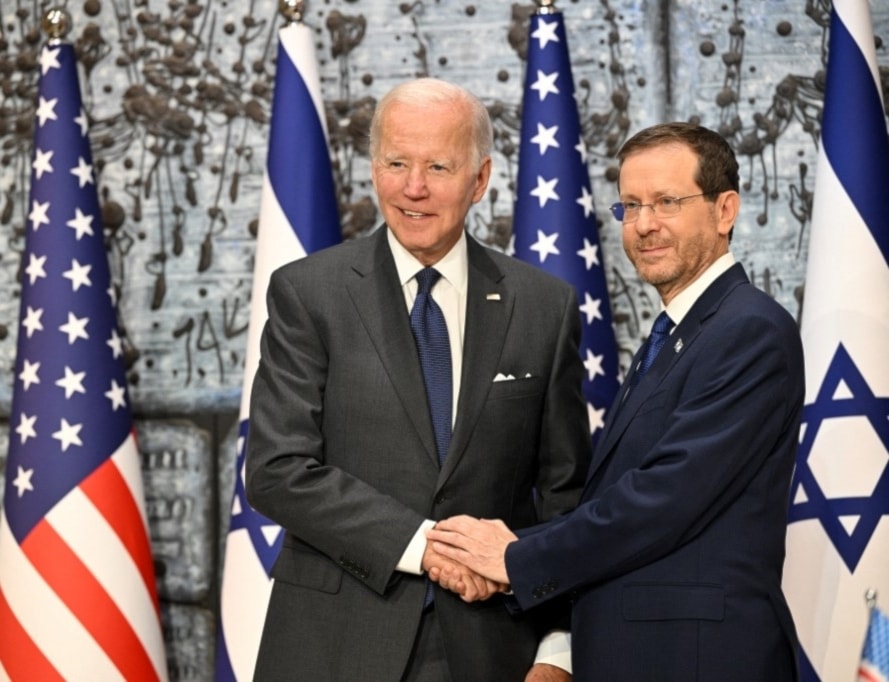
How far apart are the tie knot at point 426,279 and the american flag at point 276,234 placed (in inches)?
55.3

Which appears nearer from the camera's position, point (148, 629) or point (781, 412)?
point (781, 412)

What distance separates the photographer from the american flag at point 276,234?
3723mm

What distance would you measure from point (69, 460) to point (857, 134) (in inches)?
101

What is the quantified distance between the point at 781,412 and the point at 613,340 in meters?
1.76

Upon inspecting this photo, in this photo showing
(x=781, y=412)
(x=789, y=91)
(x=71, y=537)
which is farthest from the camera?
(x=789, y=91)

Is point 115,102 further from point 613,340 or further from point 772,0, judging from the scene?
point 772,0

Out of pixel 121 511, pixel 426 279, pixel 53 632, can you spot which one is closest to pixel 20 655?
pixel 53 632

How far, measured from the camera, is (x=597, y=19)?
167 inches

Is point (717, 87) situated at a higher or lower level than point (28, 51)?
lower

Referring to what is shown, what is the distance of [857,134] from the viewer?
3678mm

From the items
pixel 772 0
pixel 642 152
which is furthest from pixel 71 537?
pixel 772 0

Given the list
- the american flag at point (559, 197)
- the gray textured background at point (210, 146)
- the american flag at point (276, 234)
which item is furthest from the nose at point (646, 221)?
the gray textured background at point (210, 146)

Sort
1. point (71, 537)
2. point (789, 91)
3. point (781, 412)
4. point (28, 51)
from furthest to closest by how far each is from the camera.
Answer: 1. point (28, 51)
2. point (789, 91)
3. point (71, 537)
4. point (781, 412)

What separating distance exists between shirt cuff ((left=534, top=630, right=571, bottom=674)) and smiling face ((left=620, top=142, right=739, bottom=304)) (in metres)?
0.70
